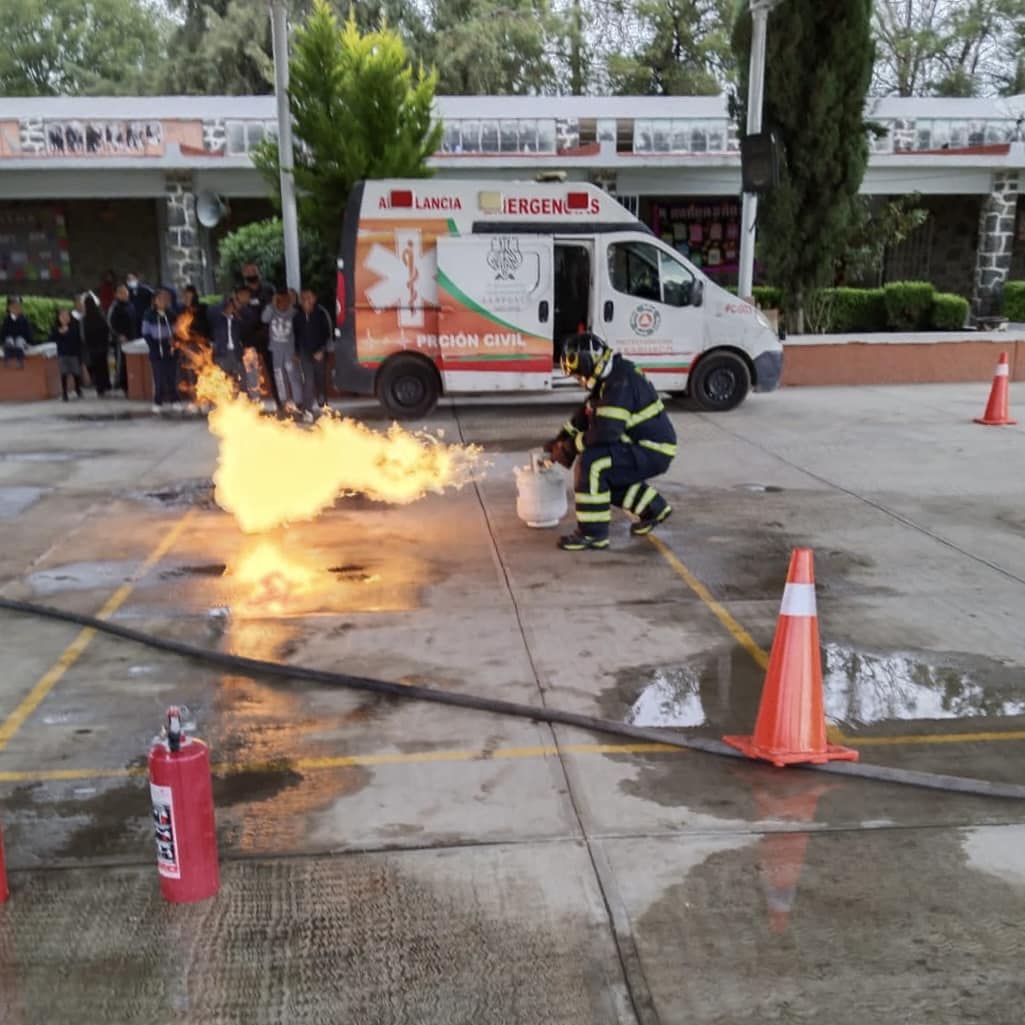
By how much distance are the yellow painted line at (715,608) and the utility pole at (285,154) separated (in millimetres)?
8391

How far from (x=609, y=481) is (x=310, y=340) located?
7.26 m

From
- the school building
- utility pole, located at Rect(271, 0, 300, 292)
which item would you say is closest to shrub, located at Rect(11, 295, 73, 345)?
the school building

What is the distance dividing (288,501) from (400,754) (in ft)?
16.1

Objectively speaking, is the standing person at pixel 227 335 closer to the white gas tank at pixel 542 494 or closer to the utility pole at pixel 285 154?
the utility pole at pixel 285 154

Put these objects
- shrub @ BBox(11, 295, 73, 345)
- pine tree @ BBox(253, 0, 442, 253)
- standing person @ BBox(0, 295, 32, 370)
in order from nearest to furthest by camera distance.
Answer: pine tree @ BBox(253, 0, 442, 253) < standing person @ BBox(0, 295, 32, 370) < shrub @ BBox(11, 295, 73, 345)

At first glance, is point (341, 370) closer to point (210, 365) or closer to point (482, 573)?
point (210, 365)

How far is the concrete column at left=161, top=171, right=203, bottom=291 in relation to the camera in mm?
21797

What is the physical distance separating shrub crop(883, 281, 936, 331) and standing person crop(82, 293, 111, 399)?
1410 cm

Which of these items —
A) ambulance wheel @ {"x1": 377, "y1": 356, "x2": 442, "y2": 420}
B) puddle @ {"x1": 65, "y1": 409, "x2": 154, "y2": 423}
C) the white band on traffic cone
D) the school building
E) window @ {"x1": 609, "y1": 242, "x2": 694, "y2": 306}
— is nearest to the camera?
the white band on traffic cone

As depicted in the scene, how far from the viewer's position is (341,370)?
13375 mm

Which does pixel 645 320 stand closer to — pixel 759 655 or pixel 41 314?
pixel 759 655

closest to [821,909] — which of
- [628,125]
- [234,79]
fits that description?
[628,125]

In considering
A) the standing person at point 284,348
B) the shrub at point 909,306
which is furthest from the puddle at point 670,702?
the shrub at point 909,306

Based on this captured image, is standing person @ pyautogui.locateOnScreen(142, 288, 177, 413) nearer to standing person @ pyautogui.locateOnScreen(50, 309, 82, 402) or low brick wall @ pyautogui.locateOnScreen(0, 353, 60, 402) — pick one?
standing person @ pyautogui.locateOnScreen(50, 309, 82, 402)
